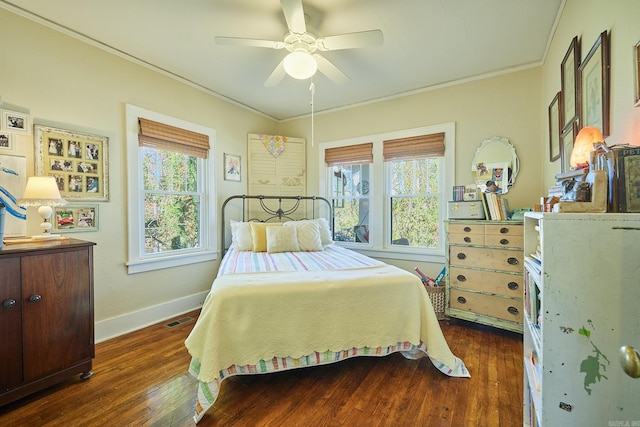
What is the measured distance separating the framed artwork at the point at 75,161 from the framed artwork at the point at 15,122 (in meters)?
0.06

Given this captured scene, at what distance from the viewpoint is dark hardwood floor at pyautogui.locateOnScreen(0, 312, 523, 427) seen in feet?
4.96

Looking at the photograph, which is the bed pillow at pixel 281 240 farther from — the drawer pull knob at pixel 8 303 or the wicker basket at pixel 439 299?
the drawer pull knob at pixel 8 303

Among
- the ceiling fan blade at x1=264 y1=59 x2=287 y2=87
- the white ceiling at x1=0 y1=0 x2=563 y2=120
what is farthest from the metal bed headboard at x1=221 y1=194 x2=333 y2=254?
the ceiling fan blade at x1=264 y1=59 x2=287 y2=87

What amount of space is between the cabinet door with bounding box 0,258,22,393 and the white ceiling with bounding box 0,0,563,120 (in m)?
1.85

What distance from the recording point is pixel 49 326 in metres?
1.73

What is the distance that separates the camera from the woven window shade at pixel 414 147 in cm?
318

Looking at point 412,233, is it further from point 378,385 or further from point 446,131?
point 378,385

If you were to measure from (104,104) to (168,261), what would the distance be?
161 centimetres

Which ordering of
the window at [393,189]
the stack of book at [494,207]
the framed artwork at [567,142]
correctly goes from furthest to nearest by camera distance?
1. the window at [393,189]
2. the stack of book at [494,207]
3. the framed artwork at [567,142]

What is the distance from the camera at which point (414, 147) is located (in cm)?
332

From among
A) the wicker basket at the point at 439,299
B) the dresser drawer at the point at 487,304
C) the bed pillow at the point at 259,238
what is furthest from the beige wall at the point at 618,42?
the bed pillow at the point at 259,238

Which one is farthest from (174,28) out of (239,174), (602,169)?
(602,169)

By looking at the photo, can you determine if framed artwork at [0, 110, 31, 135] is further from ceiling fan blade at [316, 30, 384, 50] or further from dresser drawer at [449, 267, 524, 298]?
dresser drawer at [449, 267, 524, 298]

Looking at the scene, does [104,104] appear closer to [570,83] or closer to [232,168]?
[232,168]
